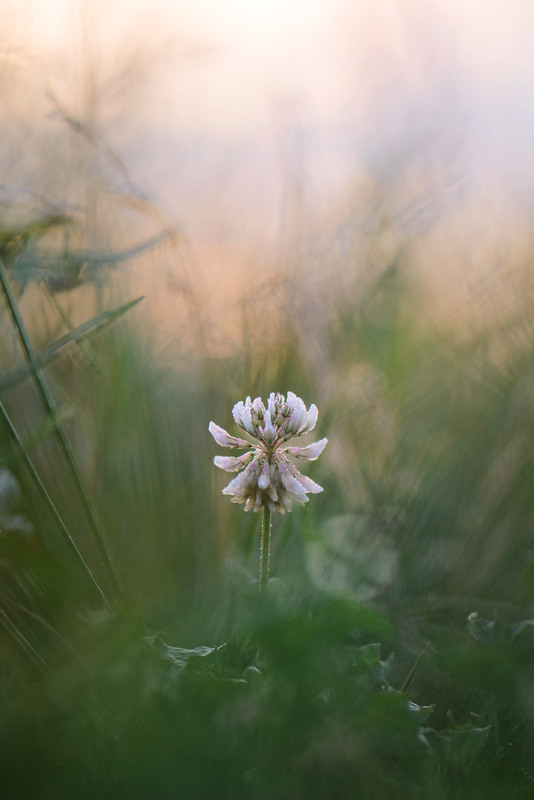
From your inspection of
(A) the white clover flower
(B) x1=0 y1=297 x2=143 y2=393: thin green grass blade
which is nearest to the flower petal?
(A) the white clover flower

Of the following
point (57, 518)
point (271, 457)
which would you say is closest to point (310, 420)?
point (271, 457)

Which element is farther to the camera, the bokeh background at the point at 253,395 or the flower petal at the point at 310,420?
the flower petal at the point at 310,420

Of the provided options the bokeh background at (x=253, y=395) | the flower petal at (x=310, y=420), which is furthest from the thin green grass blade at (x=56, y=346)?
the flower petal at (x=310, y=420)

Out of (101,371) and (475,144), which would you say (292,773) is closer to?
(101,371)

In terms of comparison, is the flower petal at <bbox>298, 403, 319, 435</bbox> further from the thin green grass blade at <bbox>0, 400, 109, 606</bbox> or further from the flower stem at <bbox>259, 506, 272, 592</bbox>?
the thin green grass blade at <bbox>0, 400, 109, 606</bbox>

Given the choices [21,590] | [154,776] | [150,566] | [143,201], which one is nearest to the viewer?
[154,776]

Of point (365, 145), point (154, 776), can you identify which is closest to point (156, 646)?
point (154, 776)

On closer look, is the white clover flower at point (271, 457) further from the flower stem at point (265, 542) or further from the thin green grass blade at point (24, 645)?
the thin green grass blade at point (24, 645)

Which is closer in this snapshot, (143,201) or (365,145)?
(143,201)
